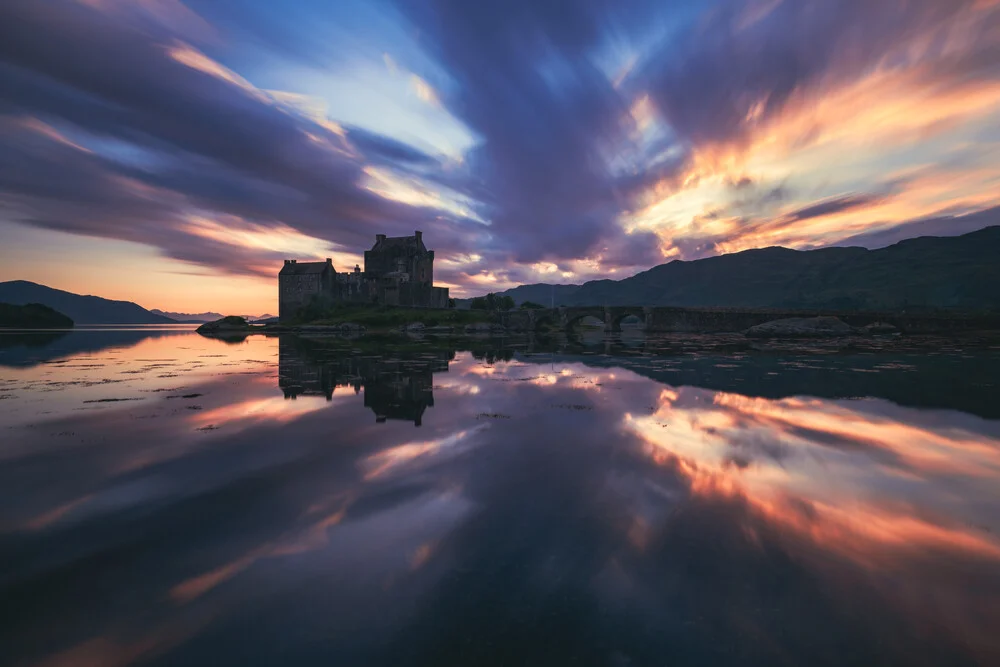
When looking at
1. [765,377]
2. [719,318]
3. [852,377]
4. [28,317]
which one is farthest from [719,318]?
[28,317]

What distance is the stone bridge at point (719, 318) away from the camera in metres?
81.9

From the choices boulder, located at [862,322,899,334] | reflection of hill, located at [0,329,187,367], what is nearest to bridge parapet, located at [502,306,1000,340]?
boulder, located at [862,322,899,334]

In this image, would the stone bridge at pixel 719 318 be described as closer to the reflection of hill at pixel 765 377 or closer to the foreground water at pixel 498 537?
the reflection of hill at pixel 765 377

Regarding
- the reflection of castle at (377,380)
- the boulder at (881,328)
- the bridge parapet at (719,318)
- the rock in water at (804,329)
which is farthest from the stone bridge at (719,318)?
the reflection of castle at (377,380)

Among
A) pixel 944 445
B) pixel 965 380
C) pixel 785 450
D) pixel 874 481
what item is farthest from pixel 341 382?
pixel 965 380

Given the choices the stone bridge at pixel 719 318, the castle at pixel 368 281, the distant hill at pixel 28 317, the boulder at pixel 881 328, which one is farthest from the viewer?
the distant hill at pixel 28 317

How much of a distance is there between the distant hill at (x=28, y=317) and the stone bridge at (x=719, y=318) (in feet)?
481

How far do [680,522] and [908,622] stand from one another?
3038 mm

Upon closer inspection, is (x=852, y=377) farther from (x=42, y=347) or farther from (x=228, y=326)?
(x=228, y=326)

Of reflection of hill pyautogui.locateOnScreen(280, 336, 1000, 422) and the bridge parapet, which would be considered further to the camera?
the bridge parapet

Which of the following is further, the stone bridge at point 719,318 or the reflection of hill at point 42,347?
the stone bridge at point 719,318

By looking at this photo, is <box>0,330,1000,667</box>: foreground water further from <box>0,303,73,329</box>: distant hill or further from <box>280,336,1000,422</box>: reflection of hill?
<box>0,303,73,329</box>: distant hill

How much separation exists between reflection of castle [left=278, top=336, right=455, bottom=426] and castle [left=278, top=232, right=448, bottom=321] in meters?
70.8

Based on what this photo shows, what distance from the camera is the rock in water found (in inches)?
3004
